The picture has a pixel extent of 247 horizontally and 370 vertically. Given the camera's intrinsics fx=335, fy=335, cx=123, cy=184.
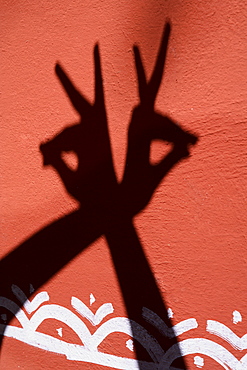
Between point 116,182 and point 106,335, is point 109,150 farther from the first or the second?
point 106,335

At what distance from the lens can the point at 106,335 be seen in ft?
6.30

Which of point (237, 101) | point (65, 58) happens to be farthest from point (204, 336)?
point (65, 58)

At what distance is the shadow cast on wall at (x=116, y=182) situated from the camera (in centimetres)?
169

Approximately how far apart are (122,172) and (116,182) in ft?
0.21

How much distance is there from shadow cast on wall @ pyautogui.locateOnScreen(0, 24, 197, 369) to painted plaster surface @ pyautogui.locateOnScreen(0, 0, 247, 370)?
0.04 metres

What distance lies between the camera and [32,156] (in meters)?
1.97

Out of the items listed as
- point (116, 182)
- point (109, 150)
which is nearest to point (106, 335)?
point (116, 182)

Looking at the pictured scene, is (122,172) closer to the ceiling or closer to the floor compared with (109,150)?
closer to the floor

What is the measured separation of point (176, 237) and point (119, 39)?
105cm

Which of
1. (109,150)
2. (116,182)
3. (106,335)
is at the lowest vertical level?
(106,335)

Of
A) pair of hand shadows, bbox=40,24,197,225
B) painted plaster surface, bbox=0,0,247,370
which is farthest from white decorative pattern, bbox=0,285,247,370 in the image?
pair of hand shadows, bbox=40,24,197,225

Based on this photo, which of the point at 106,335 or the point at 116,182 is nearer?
the point at 116,182

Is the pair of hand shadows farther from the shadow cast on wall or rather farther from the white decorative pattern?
the white decorative pattern

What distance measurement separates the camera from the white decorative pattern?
169 centimetres
